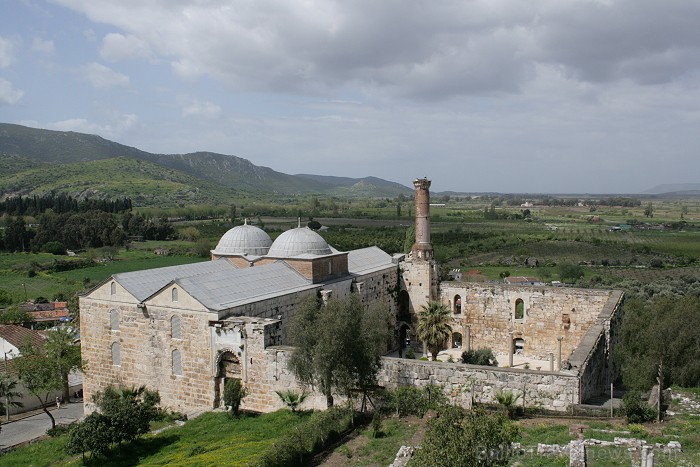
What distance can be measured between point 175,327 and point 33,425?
35.0ft

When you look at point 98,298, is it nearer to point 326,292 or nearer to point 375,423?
point 326,292

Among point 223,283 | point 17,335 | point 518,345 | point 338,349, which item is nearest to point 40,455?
point 223,283

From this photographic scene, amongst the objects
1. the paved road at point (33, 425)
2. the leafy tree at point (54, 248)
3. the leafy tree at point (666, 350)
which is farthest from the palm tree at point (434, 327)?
the leafy tree at point (54, 248)

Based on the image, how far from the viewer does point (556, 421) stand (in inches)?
675

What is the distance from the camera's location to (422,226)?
36.0 metres

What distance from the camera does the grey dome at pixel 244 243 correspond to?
33031 mm

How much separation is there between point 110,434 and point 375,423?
28.6 ft

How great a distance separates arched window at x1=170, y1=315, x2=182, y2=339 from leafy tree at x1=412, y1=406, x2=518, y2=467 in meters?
15.9

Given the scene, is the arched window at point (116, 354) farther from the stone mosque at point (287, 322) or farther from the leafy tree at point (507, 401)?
the leafy tree at point (507, 401)

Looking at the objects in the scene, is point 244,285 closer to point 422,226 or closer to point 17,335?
point 422,226

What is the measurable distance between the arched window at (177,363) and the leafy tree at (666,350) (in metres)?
17.6

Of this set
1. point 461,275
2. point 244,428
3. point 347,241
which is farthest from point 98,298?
point 347,241

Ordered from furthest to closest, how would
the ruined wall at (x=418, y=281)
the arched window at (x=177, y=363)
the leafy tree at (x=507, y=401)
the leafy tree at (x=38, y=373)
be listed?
the ruined wall at (x=418, y=281)
the leafy tree at (x=38, y=373)
the arched window at (x=177, y=363)
the leafy tree at (x=507, y=401)

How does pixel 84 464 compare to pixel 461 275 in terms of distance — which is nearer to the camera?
pixel 84 464
